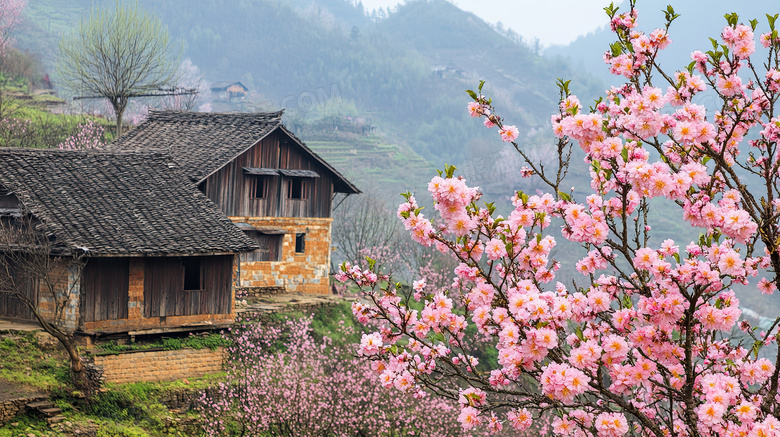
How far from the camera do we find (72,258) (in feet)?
61.8

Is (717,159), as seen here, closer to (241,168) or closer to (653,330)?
(653,330)

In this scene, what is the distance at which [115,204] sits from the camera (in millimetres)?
21078

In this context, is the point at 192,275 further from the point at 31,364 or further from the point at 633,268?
the point at 633,268

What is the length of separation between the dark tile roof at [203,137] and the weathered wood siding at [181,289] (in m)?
5.52

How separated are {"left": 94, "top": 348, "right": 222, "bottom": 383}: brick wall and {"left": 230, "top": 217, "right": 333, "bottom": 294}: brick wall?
7.57 metres

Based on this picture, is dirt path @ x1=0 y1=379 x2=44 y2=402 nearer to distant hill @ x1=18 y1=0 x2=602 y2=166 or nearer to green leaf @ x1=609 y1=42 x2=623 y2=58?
green leaf @ x1=609 y1=42 x2=623 y2=58

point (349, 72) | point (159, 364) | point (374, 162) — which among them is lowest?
point (159, 364)

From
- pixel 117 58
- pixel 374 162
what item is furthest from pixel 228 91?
pixel 117 58

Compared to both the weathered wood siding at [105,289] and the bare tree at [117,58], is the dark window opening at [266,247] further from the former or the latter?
the bare tree at [117,58]

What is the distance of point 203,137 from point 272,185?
3.35 m

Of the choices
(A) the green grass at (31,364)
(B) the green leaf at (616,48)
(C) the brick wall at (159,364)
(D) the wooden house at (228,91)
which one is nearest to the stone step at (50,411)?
(A) the green grass at (31,364)

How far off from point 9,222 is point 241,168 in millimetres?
9961

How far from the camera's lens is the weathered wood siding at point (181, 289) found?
67.3 ft

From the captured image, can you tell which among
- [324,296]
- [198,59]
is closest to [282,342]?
[324,296]
